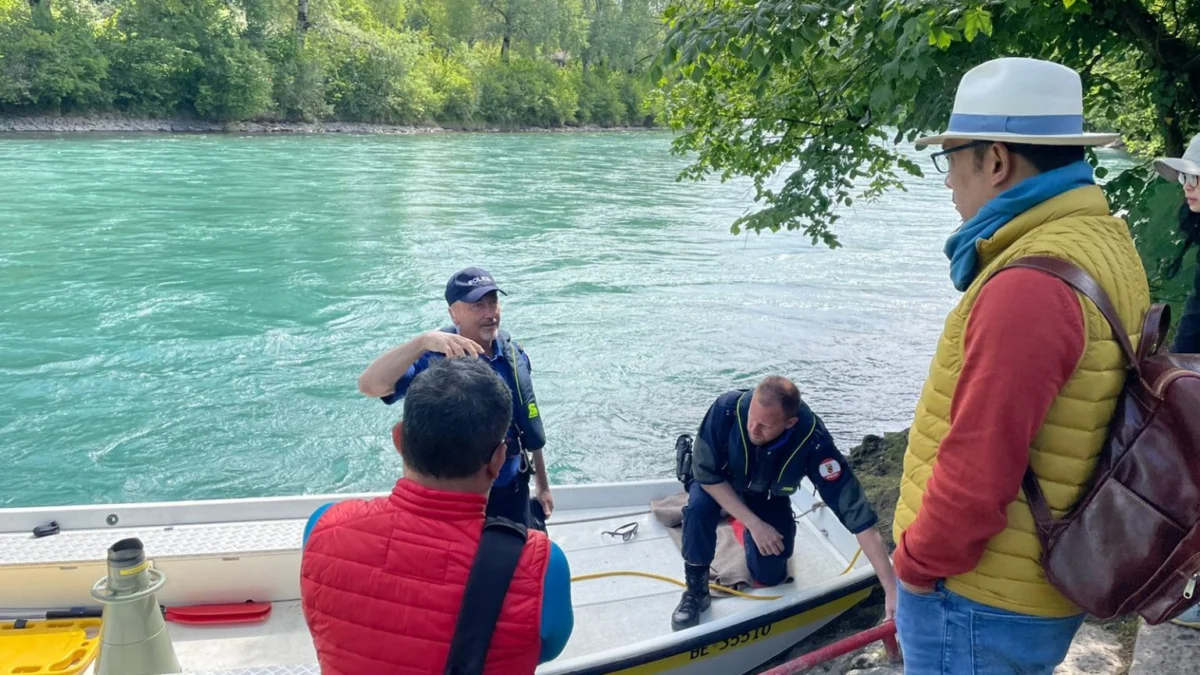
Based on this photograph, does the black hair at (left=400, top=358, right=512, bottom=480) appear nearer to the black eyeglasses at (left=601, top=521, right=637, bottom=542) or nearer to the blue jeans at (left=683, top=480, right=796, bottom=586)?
the blue jeans at (left=683, top=480, right=796, bottom=586)

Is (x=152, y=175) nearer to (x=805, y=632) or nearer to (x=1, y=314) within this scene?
(x=1, y=314)

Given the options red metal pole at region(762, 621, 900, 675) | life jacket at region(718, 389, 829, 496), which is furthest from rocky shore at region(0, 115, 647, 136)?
red metal pole at region(762, 621, 900, 675)

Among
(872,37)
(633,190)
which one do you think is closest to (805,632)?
(872,37)

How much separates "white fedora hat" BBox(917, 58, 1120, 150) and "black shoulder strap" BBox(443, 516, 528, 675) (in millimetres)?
1253

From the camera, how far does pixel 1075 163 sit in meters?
1.87

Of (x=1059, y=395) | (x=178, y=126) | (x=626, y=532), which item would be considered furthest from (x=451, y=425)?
(x=178, y=126)

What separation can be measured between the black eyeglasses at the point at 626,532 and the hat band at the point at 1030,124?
369 centimetres

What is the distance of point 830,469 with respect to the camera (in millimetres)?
4137

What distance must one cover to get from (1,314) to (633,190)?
17.0 metres

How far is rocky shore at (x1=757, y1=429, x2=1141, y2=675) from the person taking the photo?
10.8ft

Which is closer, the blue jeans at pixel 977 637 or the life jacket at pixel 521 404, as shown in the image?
the blue jeans at pixel 977 637

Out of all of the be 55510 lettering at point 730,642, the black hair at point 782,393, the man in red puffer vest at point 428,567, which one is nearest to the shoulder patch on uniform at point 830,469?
the black hair at point 782,393

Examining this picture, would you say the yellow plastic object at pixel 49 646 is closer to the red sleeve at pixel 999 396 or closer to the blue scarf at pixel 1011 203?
the red sleeve at pixel 999 396

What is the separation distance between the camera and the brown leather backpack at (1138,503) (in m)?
1.68
